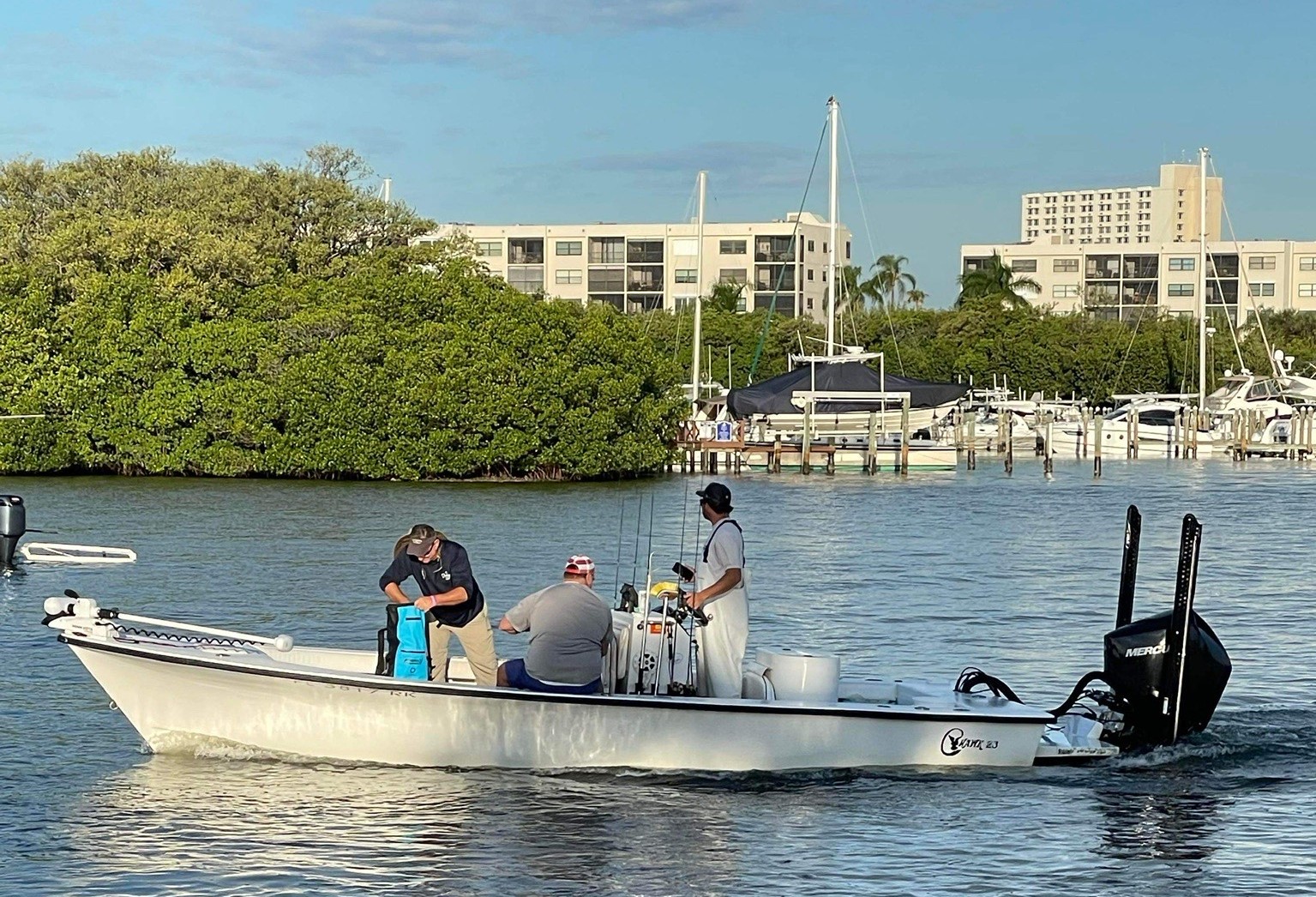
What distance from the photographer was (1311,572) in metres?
33.7

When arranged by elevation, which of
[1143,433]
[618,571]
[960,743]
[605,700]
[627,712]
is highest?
[1143,433]

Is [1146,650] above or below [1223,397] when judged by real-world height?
below

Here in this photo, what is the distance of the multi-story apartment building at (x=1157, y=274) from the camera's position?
164 m

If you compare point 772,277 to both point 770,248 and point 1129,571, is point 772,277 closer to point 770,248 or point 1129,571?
point 770,248

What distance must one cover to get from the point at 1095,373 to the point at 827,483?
6285 centimetres

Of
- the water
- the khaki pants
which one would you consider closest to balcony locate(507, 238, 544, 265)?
the water

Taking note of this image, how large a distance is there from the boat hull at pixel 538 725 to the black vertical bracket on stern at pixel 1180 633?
48.9 inches

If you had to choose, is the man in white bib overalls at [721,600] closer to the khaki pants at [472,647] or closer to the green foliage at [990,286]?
the khaki pants at [472,647]

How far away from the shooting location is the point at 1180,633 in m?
15.1

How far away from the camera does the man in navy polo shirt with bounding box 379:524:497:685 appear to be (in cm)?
1481

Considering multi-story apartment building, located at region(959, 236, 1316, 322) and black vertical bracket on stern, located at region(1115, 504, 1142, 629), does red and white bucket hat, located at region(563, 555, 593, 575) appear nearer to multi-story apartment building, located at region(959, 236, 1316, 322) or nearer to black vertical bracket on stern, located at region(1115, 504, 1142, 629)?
black vertical bracket on stern, located at region(1115, 504, 1142, 629)

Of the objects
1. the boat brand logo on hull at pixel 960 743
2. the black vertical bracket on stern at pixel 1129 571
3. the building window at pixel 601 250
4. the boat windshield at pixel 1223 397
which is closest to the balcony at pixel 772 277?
the building window at pixel 601 250

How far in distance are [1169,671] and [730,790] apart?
3789mm

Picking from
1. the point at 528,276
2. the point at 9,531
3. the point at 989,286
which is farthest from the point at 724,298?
the point at 9,531
